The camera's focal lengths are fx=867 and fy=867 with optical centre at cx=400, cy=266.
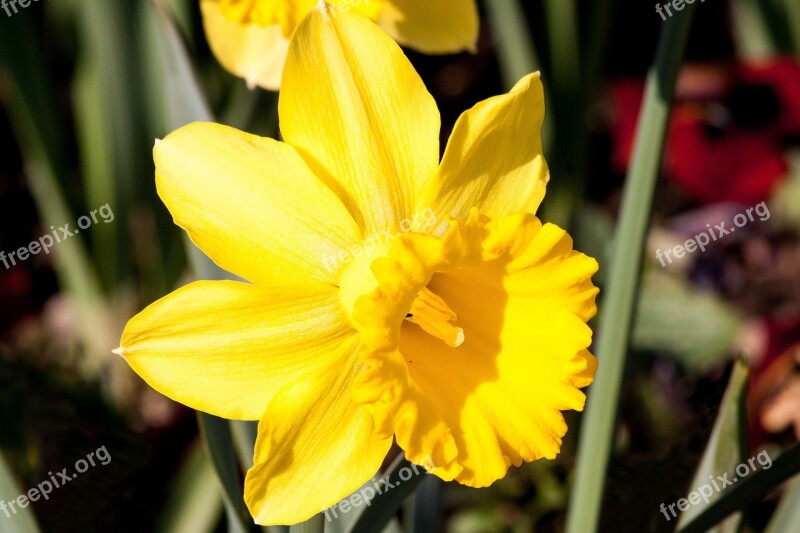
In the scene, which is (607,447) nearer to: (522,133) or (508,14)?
(522,133)

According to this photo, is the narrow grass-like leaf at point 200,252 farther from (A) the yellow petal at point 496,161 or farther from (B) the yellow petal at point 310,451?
(A) the yellow petal at point 496,161

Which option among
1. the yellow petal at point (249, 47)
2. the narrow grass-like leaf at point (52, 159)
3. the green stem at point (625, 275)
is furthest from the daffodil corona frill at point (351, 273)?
the narrow grass-like leaf at point (52, 159)

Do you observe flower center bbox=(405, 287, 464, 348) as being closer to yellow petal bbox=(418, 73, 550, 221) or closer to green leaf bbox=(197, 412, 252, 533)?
yellow petal bbox=(418, 73, 550, 221)

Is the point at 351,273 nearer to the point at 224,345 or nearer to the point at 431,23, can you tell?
the point at 224,345

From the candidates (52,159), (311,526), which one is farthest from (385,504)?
(52,159)

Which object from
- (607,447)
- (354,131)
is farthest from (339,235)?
(607,447)

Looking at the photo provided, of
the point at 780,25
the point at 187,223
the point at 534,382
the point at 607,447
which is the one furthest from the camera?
the point at 780,25
